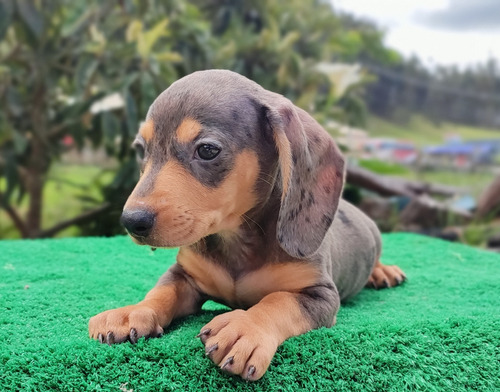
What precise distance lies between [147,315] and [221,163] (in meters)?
0.63

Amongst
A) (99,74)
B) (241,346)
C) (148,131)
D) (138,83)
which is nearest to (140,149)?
(148,131)

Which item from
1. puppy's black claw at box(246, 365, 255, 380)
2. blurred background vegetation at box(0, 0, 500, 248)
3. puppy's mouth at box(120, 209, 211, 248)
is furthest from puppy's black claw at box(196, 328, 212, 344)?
blurred background vegetation at box(0, 0, 500, 248)

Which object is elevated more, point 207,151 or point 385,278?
point 207,151

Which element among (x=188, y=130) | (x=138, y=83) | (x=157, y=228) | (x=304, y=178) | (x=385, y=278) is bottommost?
(x=385, y=278)

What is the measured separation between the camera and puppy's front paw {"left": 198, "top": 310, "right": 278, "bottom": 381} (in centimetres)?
172

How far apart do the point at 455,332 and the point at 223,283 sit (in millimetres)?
958

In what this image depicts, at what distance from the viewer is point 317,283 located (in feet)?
7.51

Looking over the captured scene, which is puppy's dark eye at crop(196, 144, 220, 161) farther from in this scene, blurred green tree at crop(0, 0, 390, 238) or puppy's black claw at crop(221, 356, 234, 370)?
blurred green tree at crop(0, 0, 390, 238)

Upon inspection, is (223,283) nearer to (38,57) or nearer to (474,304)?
(474,304)

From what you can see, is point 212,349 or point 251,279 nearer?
point 212,349

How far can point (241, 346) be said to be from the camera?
1.74 meters

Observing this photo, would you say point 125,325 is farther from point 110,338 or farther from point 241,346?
point 241,346

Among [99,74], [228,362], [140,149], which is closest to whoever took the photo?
[228,362]

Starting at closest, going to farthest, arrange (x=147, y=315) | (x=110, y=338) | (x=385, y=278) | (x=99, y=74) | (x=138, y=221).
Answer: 1. (x=138, y=221)
2. (x=110, y=338)
3. (x=147, y=315)
4. (x=385, y=278)
5. (x=99, y=74)
